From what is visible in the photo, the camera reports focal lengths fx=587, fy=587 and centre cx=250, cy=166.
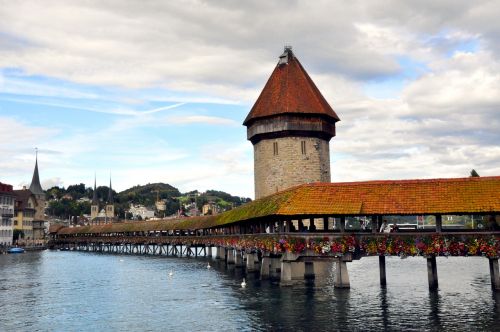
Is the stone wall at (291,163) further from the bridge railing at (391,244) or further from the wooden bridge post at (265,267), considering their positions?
the bridge railing at (391,244)

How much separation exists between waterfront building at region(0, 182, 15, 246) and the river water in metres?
66.5

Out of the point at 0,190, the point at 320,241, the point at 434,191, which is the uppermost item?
the point at 0,190

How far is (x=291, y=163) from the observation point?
54094 millimetres

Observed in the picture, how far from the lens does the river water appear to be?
22.6 meters

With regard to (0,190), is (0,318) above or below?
below

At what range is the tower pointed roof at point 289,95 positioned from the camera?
54.8m

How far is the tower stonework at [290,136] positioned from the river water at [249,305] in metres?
14.8

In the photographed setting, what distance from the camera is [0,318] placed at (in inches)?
1022

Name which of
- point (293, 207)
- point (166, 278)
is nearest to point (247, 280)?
point (166, 278)

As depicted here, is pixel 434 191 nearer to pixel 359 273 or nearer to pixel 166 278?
pixel 359 273

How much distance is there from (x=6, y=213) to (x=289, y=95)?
69280 mm

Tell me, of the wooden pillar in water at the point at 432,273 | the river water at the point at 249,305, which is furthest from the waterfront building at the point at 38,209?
the wooden pillar in water at the point at 432,273

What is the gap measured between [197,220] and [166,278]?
32470mm

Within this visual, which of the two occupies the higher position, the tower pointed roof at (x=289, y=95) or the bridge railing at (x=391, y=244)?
the tower pointed roof at (x=289, y=95)
